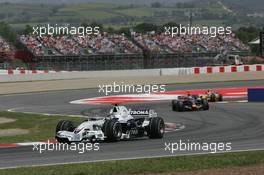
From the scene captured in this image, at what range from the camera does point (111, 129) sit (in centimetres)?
1962

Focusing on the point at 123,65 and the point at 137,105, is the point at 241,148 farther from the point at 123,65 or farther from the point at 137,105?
the point at 123,65

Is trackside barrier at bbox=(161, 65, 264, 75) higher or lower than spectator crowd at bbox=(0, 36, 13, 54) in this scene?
lower

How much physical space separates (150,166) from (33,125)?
12395 millimetres

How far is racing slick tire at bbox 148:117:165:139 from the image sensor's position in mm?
20859

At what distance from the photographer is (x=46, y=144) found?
19.7 m

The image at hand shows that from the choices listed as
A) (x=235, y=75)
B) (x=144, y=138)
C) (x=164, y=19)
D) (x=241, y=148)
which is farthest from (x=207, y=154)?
(x=164, y=19)

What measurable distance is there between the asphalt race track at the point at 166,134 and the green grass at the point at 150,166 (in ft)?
3.33

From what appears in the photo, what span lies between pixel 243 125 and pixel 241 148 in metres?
6.19

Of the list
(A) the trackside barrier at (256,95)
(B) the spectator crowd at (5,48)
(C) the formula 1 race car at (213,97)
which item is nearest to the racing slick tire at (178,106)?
(C) the formula 1 race car at (213,97)

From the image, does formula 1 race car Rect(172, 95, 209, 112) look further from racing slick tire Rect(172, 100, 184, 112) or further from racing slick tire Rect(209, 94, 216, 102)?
racing slick tire Rect(209, 94, 216, 102)

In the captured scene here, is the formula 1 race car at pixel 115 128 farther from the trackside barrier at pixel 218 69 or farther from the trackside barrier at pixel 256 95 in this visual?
the trackside barrier at pixel 218 69

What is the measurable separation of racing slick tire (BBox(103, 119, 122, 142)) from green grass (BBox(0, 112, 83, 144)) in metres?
2.62

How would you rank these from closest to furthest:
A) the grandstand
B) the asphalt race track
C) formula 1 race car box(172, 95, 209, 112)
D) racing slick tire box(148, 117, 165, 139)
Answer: the asphalt race track, racing slick tire box(148, 117, 165, 139), formula 1 race car box(172, 95, 209, 112), the grandstand

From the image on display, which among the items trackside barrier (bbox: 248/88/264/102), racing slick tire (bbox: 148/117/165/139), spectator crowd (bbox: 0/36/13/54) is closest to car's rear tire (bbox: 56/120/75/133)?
racing slick tire (bbox: 148/117/165/139)
